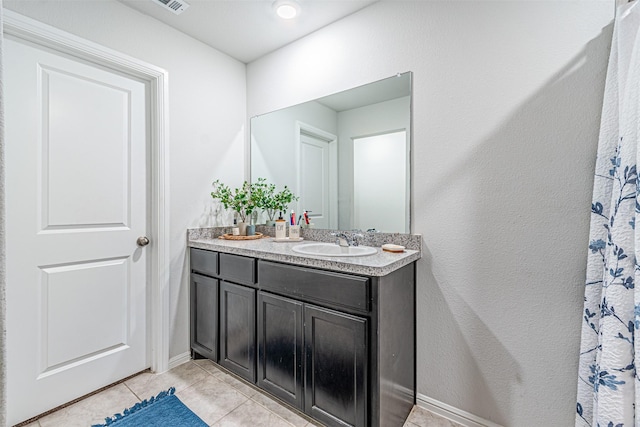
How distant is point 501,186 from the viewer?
1.50m

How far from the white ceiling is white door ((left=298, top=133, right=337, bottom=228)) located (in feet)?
2.39

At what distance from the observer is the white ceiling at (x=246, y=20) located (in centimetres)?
190

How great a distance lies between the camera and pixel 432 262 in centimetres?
169

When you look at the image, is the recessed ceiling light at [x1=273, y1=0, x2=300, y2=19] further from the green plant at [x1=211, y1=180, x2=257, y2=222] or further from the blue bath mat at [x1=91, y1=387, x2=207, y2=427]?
the blue bath mat at [x1=91, y1=387, x2=207, y2=427]

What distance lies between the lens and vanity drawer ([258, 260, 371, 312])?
4.44ft

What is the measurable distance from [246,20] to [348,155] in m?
1.12

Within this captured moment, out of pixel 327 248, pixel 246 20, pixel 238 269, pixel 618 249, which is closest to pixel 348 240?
pixel 327 248

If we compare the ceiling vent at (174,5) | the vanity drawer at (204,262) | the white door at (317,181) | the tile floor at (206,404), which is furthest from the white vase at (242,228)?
the ceiling vent at (174,5)

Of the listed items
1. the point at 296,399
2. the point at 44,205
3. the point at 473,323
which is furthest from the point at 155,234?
the point at 473,323

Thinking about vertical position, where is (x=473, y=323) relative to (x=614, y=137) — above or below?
below

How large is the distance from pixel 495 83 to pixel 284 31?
57.0 inches

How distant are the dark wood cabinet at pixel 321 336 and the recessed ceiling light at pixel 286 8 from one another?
155 cm

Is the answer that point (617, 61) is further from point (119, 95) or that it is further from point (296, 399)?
point (119, 95)

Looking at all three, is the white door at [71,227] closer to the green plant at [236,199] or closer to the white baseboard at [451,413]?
the green plant at [236,199]
